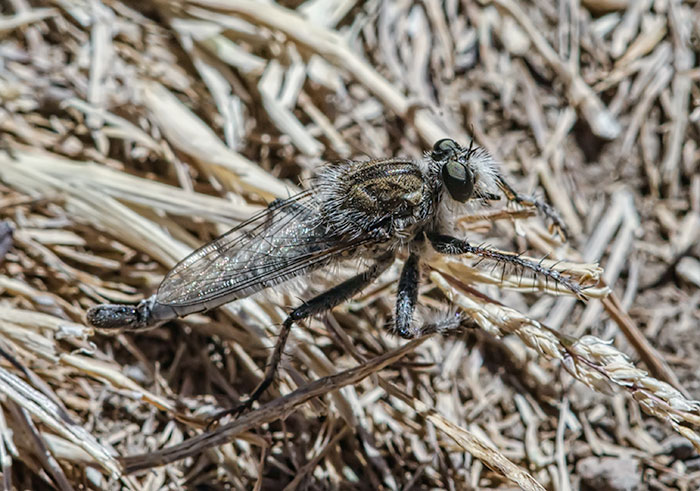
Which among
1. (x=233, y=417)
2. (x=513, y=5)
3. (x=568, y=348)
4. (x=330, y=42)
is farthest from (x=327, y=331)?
(x=513, y=5)

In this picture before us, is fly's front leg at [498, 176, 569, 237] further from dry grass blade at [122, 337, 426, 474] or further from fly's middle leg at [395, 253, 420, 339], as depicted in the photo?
dry grass blade at [122, 337, 426, 474]

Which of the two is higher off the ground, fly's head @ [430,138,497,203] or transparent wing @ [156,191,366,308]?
fly's head @ [430,138,497,203]

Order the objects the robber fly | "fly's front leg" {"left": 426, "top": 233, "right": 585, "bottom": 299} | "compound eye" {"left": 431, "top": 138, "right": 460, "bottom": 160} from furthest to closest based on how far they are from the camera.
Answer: "compound eye" {"left": 431, "top": 138, "right": 460, "bottom": 160} → the robber fly → "fly's front leg" {"left": 426, "top": 233, "right": 585, "bottom": 299}

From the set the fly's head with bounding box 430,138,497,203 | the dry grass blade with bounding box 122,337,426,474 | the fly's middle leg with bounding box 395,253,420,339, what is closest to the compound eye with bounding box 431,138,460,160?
the fly's head with bounding box 430,138,497,203

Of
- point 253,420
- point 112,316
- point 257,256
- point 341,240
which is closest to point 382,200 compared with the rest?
point 341,240

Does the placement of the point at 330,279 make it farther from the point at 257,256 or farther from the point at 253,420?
the point at 253,420

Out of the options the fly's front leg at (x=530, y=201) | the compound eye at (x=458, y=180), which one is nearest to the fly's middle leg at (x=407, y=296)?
the compound eye at (x=458, y=180)
